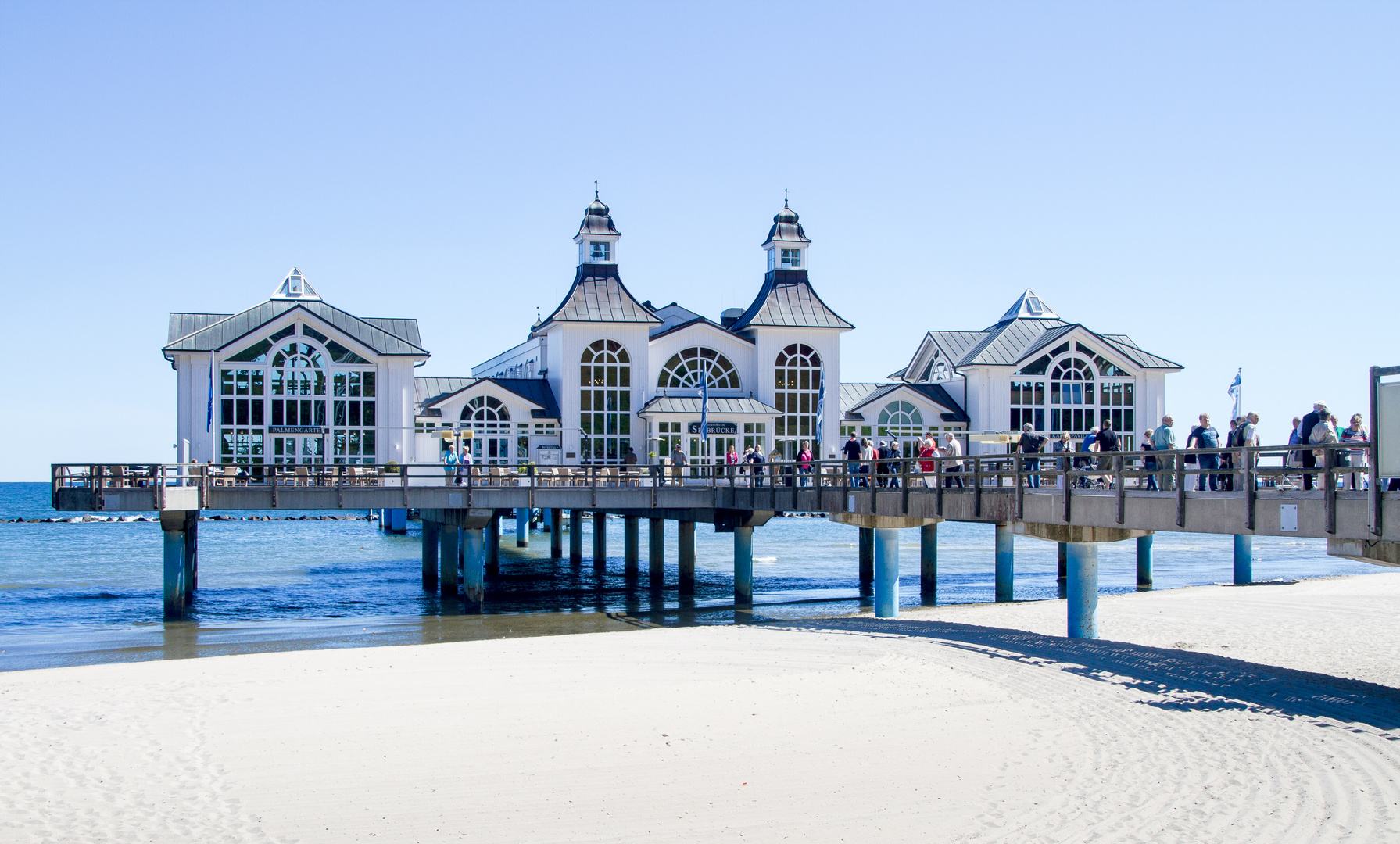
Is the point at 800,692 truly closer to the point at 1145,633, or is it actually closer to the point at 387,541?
the point at 1145,633

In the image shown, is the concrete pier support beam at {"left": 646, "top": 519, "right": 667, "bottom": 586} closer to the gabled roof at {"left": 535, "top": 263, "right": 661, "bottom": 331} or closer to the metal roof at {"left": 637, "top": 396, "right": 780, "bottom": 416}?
the metal roof at {"left": 637, "top": 396, "right": 780, "bottom": 416}

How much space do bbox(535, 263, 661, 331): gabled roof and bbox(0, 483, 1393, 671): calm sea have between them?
8.69 m

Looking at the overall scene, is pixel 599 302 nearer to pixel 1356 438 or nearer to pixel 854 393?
pixel 854 393

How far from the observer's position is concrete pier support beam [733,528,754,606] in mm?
27188

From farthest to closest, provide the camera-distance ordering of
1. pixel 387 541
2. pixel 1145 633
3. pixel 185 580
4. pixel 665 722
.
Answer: pixel 387 541
pixel 185 580
pixel 1145 633
pixel 665 722

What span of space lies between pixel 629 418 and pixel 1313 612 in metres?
25.8

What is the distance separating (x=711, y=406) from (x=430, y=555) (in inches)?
458

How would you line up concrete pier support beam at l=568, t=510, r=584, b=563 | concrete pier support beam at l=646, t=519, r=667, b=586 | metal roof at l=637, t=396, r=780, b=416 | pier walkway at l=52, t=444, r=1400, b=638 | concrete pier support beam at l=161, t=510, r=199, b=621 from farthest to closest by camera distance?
concrete pier support beam at l=568, t=510, r=584, b=563 → metal roof at l=637, t=396, r=780, b=416 → concrete pier support beam at l=646, t=519, r=667, b=586 → concrete pier support beam at l=161, t=510, r=199, b=621 → pier walkway at l=52, t=444, r=1400, b=638

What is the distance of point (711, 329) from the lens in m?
43.5

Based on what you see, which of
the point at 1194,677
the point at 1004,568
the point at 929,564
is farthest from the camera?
the point at 929,564

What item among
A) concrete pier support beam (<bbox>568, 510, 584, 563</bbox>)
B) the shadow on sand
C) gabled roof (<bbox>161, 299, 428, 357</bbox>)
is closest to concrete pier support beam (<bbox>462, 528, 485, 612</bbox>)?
the shadow on sand

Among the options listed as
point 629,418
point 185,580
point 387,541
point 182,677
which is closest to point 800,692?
point 182,677

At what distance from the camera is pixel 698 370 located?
43562mm

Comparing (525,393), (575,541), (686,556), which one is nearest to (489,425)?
(525,393)
